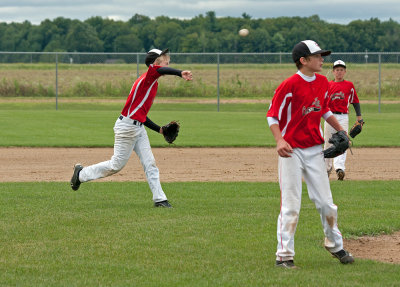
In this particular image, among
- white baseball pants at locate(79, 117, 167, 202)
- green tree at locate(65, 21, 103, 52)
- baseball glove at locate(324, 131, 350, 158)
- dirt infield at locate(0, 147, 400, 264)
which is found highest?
green tree at locate(65, 21, 103, 52)

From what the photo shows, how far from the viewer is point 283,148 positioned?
20.0 ft

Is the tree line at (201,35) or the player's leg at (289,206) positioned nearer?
the player's leg at (289,206)

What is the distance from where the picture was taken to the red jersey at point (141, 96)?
9.16 m

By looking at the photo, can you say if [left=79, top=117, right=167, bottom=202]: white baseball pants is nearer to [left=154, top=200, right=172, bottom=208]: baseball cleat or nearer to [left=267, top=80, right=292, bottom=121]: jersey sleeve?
[left=154, top=200, right=172, bottom=208]: baseball cleat

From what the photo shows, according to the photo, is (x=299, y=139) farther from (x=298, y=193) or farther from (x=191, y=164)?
(x=191, y=164)

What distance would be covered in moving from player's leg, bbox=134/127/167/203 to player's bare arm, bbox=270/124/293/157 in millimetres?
3460

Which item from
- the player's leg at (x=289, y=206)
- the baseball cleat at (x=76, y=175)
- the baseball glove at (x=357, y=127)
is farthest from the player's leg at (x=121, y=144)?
the baseball glove at (x=357, y=127)

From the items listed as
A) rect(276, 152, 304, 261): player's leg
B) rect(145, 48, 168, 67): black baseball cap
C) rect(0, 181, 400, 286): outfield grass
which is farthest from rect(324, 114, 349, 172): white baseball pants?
rect(276, 152, 304, 261): player's leg

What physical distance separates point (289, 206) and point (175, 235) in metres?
1.74

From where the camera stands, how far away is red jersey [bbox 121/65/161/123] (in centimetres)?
916

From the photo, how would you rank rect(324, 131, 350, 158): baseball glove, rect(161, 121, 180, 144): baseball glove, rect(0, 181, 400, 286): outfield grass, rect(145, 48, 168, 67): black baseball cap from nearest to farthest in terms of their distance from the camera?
rect(0, 181, 400, 286): outfield grass
rect(324, 131, 350, 158): baseball glove
rect(145, 48, 168, 67): black baseball cap
rect(161, 121, 180, 144): baseball glove

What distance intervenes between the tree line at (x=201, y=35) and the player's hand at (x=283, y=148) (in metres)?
52.3

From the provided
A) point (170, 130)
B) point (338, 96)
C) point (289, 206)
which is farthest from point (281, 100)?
point (338, 96)

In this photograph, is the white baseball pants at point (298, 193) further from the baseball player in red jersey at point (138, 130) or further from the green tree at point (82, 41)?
the green tree at point (82, 41)
